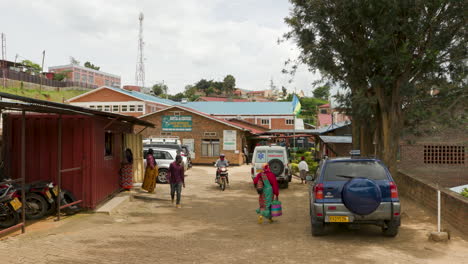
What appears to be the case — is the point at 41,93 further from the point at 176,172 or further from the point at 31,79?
the point at 176,172

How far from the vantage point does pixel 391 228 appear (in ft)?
27.9

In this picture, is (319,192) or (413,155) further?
(413,155)

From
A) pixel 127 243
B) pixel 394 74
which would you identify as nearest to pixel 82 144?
pixel 127 243

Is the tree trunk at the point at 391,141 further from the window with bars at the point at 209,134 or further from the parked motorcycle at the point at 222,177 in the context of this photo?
the window with bars at the point at 209,134

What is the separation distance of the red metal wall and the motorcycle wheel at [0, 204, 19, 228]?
6.45ft

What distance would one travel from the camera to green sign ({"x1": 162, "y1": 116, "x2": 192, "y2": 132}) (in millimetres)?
37688

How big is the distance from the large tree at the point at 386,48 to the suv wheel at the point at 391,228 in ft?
19.3

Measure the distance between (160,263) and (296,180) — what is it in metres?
18.0

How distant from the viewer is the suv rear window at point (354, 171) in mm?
8351

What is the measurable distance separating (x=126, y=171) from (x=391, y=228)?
34.0 feet

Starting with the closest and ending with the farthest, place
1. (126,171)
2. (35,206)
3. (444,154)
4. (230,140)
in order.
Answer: (35,206)
(126,171)
(444,154)
(230,140)

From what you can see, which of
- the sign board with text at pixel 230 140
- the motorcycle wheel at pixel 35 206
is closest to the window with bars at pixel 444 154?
the sign board with text at pixel 230 140

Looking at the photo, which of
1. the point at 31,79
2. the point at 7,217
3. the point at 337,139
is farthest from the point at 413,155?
the point at 31,79

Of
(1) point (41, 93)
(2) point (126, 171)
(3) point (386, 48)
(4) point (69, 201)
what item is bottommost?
(4) point (69, 201)
